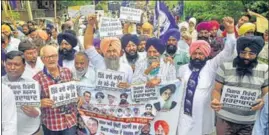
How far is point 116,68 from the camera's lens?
409cm

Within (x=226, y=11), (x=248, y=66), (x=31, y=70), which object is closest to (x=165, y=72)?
(x=248, y=66)

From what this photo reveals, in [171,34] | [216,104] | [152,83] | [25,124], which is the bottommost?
[25,124]

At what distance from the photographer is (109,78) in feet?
13.1

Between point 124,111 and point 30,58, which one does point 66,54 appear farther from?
point 124,111

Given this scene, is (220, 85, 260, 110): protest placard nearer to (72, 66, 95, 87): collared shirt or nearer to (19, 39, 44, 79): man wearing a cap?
(72, 66, 95, 87): collared shirt

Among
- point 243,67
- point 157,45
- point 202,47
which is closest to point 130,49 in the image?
point 157,45

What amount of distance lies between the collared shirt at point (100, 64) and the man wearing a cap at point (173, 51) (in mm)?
381

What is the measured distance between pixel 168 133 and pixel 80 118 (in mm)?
818

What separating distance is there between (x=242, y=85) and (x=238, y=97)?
0.33 ft

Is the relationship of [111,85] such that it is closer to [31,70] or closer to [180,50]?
[31,70]

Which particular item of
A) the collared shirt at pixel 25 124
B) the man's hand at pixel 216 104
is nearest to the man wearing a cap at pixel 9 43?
the collared shirt at pixel 25 124

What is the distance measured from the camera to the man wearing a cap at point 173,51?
450 cm

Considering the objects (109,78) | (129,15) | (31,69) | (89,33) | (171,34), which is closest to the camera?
(109,78)

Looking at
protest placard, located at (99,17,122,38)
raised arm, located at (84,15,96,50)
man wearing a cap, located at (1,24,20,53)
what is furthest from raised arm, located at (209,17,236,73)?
man wearing a cap, located at (1,24,20,53)
